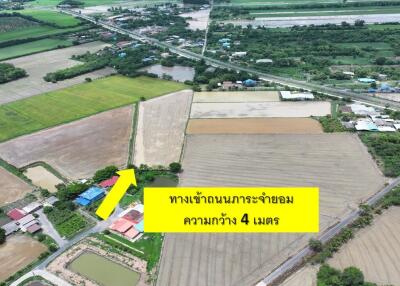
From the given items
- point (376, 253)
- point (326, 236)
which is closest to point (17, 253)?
point (326, 236)

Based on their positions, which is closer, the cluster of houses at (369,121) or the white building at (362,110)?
the cluster of houses at (369,121)

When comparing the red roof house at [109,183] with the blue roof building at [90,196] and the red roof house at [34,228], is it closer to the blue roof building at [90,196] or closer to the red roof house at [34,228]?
the blue roof building at [90,196]

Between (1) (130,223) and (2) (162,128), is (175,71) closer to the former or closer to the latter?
(2) (162,128)

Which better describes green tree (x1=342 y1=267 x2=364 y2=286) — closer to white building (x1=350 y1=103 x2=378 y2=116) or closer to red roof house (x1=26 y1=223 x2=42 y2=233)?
red roof house (x1=26 y1=223 x2=42 y2=233)

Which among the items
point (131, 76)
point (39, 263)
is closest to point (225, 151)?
point (39, 263)

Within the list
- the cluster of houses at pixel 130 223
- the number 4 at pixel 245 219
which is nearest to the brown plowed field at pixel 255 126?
the cluster of houses at pixel 130 223

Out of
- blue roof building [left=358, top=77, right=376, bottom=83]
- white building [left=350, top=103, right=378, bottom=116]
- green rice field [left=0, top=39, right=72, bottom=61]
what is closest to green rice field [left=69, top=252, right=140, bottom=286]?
white building [left=350, top=103, right=378, bottom=116]
